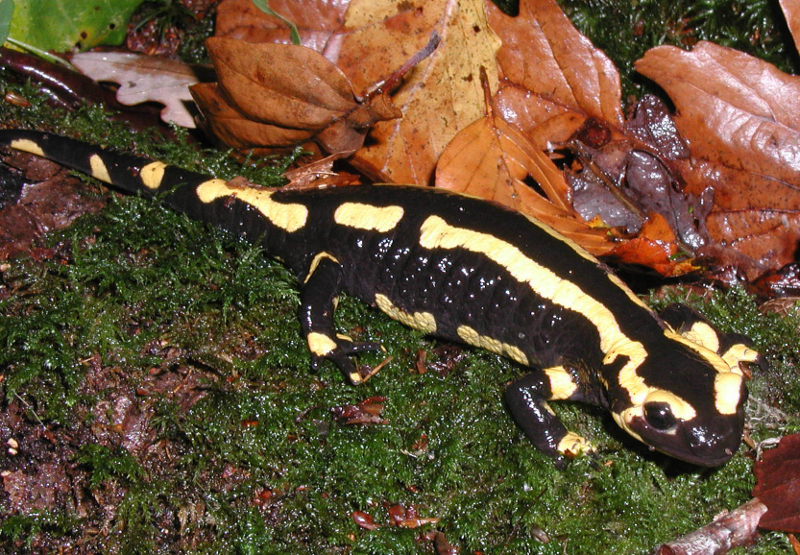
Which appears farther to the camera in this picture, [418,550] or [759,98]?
[759,98]

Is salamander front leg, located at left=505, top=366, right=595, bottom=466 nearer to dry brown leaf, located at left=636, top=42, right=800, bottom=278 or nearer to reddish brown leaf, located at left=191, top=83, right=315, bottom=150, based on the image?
dry brown leaf, located at left=636, top=42, right=800, bottom=278

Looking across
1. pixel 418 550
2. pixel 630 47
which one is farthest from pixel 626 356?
pixel 630 47

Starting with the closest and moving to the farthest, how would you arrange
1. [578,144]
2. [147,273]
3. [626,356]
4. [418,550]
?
[418,550] → [626,356] → [147,273] → [578,144]

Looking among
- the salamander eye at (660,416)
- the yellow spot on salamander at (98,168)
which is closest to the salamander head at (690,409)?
the salamander eye at (660,416)

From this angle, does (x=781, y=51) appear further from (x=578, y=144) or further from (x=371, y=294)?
(x=371, y=294)

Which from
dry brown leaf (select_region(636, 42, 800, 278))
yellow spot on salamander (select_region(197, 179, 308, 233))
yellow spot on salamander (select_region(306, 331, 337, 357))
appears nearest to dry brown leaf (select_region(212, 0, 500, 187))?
yellow spot on salamander (select_region(197, 179, 308, 233))

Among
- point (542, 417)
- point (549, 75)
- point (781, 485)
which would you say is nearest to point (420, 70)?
point (549, 75)
